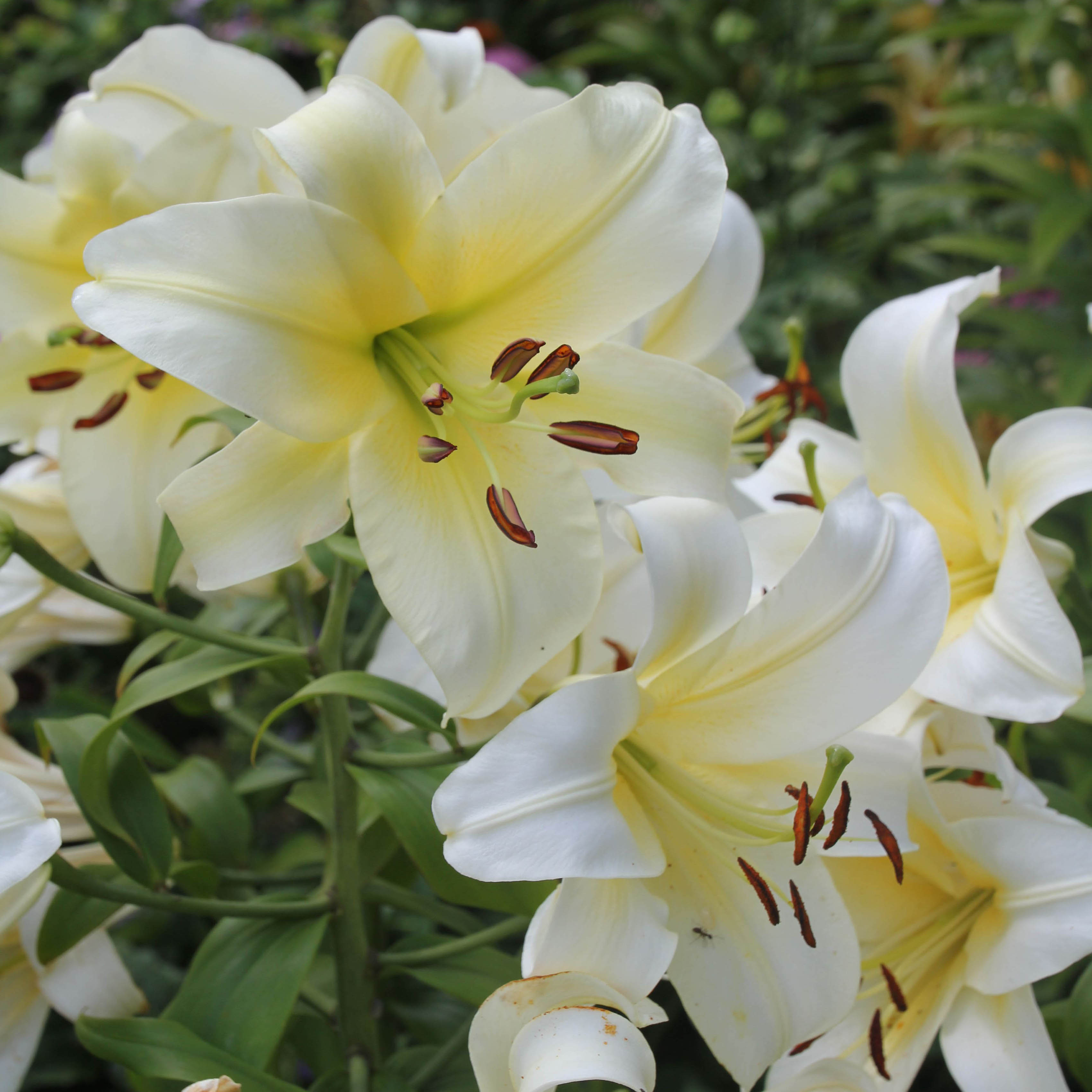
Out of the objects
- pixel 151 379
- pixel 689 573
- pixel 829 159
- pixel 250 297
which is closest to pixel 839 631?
pixel 689 573

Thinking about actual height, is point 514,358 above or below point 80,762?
above

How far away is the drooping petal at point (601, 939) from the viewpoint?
0.46 metres

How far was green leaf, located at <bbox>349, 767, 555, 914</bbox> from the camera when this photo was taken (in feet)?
1.81

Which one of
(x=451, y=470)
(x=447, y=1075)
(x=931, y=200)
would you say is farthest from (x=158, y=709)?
(x=931, y=200)

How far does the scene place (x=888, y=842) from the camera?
48 cm

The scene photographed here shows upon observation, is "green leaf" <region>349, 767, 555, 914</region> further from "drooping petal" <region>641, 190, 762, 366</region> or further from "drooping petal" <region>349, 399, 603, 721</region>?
"drooping petal" <region>641, 190, 762, 366</region>

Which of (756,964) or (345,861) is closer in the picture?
(756,964)

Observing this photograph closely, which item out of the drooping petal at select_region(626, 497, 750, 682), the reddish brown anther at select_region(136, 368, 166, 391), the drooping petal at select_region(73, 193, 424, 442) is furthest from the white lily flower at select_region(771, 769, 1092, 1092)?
the reddish brown anther at select_region(136, 368, 166, 391)

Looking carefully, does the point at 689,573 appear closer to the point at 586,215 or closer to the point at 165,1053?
the point at 586,215

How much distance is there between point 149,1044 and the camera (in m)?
0.53

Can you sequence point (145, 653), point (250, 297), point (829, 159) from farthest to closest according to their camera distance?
point (829, 159) → point (145, 653) → point (250, 297)

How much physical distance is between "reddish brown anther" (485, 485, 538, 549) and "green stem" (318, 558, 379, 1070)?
0.46ft

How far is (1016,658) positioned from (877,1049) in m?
0.20

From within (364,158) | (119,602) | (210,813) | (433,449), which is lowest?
(210,813)
